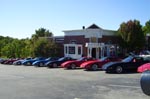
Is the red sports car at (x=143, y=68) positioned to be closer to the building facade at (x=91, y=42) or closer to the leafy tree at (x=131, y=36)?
the building facade at (x=91, y=42)

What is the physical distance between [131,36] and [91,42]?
6.43 meters

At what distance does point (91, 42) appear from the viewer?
150ft

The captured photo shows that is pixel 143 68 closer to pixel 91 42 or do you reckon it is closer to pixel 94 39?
pixel 94 39

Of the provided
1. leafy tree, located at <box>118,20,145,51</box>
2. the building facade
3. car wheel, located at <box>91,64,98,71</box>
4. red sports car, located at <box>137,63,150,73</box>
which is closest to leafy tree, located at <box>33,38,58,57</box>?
the building facade

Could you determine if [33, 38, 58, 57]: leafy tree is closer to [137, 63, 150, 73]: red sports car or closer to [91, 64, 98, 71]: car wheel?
[91, 64, 98, 71]: car wheel

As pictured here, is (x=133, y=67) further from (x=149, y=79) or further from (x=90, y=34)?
(x=90, y=34)

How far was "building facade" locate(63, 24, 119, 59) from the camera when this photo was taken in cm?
4538

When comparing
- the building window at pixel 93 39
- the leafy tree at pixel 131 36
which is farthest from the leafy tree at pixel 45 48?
the leafy tree at pixel 131 36

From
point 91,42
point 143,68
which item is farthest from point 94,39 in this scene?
point 143,68

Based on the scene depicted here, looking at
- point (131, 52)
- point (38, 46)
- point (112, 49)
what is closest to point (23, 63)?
point (38, 46)

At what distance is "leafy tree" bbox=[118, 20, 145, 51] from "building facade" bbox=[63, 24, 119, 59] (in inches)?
50.0

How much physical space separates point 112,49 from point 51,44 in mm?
9405

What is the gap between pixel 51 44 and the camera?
48531 mm

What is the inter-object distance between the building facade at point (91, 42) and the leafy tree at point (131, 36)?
127cm
